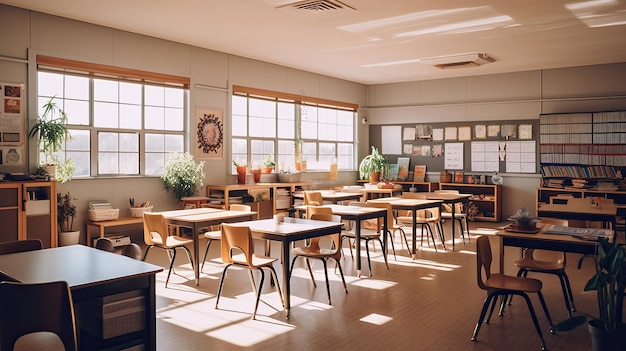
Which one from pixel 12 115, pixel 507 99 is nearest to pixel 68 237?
pixel 12 115

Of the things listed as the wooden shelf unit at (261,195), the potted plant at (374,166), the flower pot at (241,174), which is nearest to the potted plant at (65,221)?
the wooden shelf unit at (261,195)

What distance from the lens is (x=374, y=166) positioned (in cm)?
1273

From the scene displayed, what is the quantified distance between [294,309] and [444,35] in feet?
17.0

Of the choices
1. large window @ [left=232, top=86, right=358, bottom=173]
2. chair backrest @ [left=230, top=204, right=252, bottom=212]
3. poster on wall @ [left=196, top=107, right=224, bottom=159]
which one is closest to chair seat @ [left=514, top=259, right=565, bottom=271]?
chair backrest @ [left=230, top=204, right=252, bottom=212]

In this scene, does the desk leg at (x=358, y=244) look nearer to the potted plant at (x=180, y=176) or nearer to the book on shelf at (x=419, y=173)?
the potted plant at (x=180, y=176)

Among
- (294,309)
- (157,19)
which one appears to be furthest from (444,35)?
(294,309)

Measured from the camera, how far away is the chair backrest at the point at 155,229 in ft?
19.3

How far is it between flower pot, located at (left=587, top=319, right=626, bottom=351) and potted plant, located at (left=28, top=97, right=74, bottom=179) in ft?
21.3

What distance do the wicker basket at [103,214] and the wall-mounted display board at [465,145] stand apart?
304 inches

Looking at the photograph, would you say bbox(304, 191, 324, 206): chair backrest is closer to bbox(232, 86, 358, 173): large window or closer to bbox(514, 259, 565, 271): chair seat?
bbox(232, 86, 358, 173): large window

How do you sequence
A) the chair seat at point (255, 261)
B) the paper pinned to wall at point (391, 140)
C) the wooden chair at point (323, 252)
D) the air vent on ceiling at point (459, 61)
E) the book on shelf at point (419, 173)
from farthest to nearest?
the paper pinned to wall at point (391, 140) < the book on shelf at point (419, 173) < the air vent on ceiling at point (459, 61) < the wooden chair at point (323, 252) < the chair seat at point (255, 261)

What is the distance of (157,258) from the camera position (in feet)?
24.2

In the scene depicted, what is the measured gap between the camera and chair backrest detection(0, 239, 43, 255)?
13.1 feet

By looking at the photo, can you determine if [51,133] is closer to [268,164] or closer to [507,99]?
[268,164]
